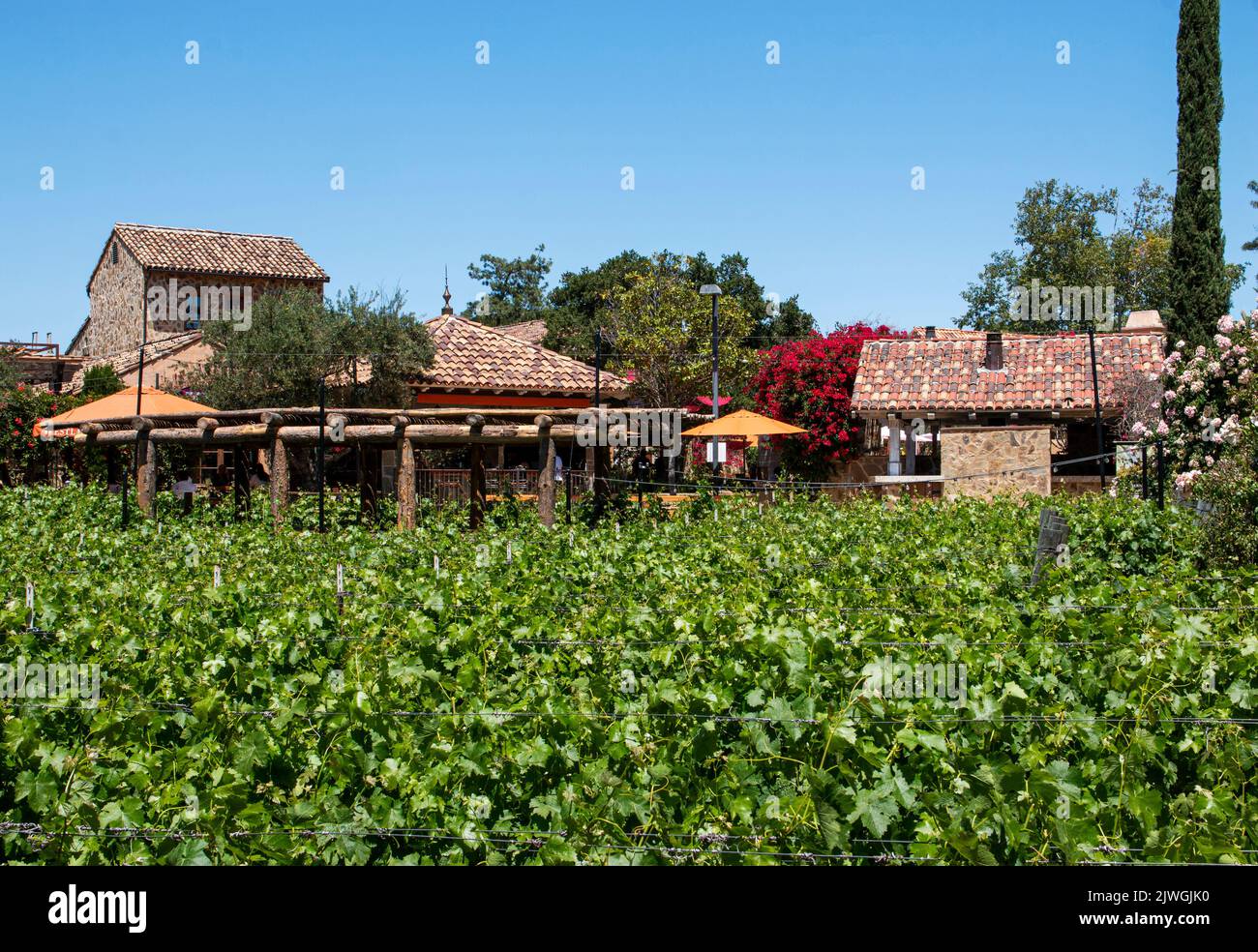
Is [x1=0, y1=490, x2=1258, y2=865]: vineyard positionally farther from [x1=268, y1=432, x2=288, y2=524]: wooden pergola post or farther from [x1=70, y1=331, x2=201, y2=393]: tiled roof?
[x1=70, y1=331, x2=201, y2=393]: tiled roof

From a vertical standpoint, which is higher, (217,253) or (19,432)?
(217,253)

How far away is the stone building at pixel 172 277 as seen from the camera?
116 feet

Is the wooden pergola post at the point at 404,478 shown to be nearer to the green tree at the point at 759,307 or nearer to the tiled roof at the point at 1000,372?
the tiled roof at the point at 1000,372

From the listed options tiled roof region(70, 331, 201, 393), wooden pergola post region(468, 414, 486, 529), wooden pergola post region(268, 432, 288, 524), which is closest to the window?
wooden pergola post region(468, 414, 486, 529)

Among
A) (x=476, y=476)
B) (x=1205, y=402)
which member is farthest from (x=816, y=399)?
(x=476, y=476)

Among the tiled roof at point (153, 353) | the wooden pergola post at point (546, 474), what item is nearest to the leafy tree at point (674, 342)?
the tiled roof at point (153, 353)

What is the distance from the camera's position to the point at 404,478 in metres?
15.6

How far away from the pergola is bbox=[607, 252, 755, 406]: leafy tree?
2233 cm

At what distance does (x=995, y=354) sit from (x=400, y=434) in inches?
717

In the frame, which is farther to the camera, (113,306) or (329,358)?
(113,306)

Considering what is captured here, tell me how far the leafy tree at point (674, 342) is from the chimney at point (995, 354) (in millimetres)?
12695

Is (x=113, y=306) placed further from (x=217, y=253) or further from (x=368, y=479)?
(x=368, y=479)

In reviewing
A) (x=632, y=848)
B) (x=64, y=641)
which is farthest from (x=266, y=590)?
(x=632, y=848)

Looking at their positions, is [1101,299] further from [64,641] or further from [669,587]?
[64,641]
